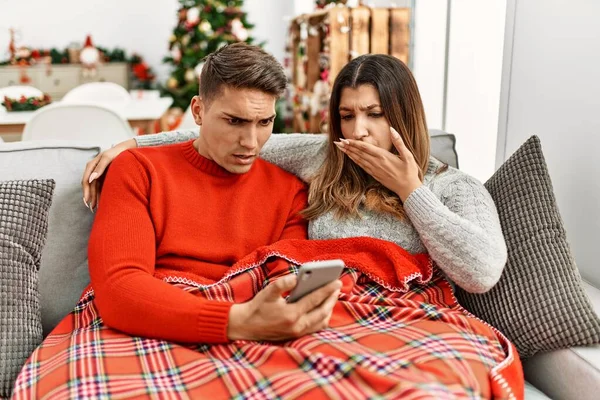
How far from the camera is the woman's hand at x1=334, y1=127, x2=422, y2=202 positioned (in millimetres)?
1428

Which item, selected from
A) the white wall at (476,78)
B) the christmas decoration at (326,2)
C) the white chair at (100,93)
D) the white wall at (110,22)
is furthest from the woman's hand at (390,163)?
the white wall at (110,22)

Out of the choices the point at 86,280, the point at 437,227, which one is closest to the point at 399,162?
the point at 437,227

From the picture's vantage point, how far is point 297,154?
1697mm

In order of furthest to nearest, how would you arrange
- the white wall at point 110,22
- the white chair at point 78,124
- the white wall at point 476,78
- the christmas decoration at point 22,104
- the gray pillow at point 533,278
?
the white wall at point 110,22 < the christmas decoration at point 22,104 < the white chair at point 78,124 < the white wall at point 476,78 < the gray pillow at point 533,278

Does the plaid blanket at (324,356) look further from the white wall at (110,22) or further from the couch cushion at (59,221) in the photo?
the white wall at (110,22)

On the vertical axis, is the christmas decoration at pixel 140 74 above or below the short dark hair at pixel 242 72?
below

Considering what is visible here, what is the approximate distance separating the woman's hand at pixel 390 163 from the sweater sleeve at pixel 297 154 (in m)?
0.19

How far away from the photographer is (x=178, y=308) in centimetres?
116

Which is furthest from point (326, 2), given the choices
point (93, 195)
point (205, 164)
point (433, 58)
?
point (93, 195)

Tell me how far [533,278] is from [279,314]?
1.95 feet

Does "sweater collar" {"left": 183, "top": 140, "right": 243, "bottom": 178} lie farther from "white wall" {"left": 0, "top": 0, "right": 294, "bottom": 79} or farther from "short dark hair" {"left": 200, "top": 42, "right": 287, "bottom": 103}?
"white wall" {"left": 0, "top": 0, "right": 294, "bottom": 79}

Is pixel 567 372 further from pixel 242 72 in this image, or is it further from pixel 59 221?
pixel 59 221

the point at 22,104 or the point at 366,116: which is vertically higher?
the point at 366,116

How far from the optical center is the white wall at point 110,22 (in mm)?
6773
